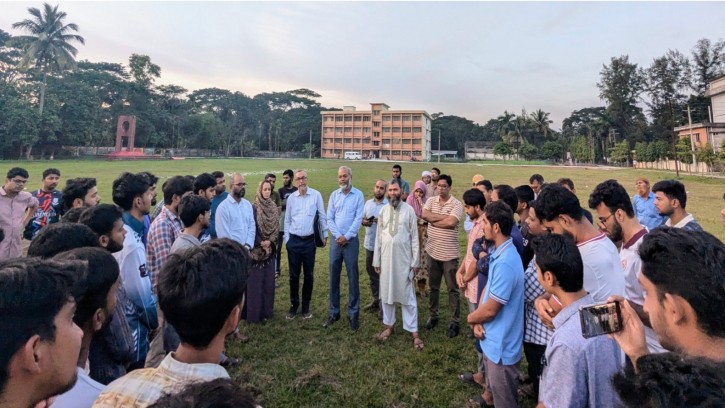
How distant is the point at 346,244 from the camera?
5.04 m

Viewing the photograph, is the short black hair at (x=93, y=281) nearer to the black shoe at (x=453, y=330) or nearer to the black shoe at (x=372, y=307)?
the black shoe at (x=453, y=330)

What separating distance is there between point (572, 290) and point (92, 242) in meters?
2.70

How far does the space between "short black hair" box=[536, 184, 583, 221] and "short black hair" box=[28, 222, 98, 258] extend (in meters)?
2.96

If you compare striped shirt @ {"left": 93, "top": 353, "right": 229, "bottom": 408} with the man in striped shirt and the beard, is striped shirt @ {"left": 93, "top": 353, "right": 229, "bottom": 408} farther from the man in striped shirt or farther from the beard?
the man in striped shirt

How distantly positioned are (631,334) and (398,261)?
337cm

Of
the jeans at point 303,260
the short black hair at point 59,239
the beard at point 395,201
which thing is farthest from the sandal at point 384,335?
the short black hair at point 59,239

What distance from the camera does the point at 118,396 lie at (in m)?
1.23

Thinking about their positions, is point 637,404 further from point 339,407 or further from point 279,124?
point 279,124

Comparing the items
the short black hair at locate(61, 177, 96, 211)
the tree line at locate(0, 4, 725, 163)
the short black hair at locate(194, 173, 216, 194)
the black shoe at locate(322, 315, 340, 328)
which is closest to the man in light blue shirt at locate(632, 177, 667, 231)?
the black shoe at locate(322, 315, 340, 328)

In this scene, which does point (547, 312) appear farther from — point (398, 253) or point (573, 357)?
point (398, 253)

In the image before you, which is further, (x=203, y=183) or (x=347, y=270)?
(x=347, y=270)

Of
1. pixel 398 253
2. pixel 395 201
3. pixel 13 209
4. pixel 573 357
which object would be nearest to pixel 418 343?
pixel 398 253

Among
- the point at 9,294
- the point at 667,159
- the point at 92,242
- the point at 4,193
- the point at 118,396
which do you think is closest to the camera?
the point at 9,294

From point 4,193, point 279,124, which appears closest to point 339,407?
point 4,193
